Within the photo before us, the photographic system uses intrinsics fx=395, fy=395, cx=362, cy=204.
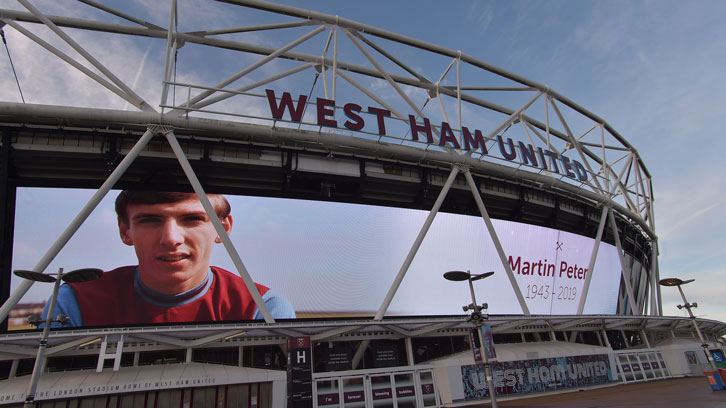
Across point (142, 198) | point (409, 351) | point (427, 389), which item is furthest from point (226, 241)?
point (427, 389)

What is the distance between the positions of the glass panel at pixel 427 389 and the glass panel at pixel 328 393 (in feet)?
16.5

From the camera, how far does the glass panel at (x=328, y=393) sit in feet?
65.3

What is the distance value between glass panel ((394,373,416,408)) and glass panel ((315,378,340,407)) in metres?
3.44

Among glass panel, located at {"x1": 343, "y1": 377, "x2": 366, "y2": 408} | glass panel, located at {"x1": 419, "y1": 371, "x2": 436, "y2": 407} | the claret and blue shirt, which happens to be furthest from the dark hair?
glass panel, located at {"x1": 419, "y1": 371, "x2": 436, "y2": 407}

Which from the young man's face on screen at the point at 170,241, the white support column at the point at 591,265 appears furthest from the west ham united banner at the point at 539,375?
the young man's face on screen at the point at 170,241

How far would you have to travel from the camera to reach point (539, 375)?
24688mm

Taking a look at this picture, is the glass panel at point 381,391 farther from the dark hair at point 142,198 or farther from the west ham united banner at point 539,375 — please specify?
the dark hair at point 142,198

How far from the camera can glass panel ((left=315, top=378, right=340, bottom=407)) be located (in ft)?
65.3

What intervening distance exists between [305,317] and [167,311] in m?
7.76

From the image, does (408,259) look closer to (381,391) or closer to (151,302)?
Answer: (381,391)

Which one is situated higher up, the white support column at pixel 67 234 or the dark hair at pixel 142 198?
the dark hair at pixel 142 198

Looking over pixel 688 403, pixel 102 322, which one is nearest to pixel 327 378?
pixel 102 322

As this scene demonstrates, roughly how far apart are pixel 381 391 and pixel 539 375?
10.7 m

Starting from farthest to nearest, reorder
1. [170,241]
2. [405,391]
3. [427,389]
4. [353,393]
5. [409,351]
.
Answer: [409,351] < [170,241] < [427,389] < [405,391] < [353,393]
